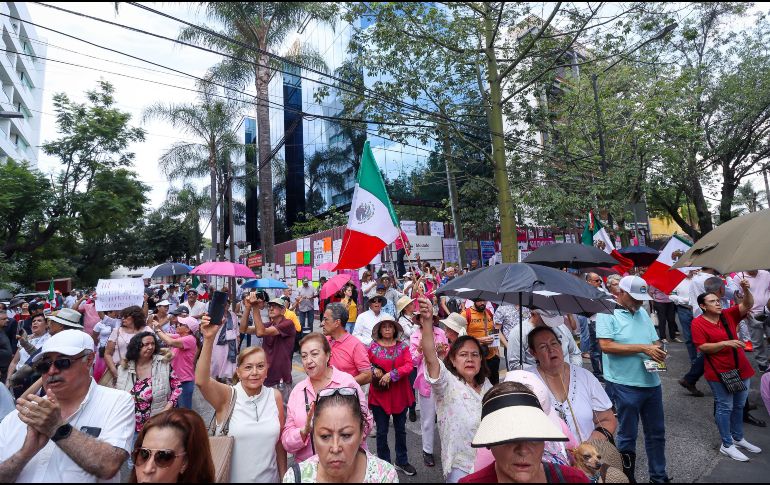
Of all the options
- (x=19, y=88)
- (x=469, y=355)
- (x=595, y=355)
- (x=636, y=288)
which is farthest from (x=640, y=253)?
(x=19, y=88)

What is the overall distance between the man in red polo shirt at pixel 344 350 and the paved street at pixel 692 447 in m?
1.22

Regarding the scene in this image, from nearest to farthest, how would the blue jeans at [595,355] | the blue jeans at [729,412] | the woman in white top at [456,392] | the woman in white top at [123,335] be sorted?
the woman in white top at [456,392] < the blue jeans at [729,412] < the woman in white top at [123,335] < the blue jeans at [595,355]

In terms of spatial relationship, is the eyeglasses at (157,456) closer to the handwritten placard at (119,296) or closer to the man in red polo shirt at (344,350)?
the man in red polo shirt at (344,350)

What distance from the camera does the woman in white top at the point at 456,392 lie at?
3.01 meters

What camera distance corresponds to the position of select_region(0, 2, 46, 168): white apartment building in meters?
29.8

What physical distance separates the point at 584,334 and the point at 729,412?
340cm

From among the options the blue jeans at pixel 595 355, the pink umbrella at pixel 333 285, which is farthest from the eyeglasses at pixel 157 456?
the pink umbrella at pixel 333 285

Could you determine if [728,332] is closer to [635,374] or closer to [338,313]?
[635,374]

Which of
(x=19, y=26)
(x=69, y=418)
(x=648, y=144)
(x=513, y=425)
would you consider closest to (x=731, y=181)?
(x=648, y=144)

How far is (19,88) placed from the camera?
114 ft

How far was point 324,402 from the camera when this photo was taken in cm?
232

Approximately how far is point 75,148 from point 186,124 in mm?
7073

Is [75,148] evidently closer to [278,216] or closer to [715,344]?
[278,216]

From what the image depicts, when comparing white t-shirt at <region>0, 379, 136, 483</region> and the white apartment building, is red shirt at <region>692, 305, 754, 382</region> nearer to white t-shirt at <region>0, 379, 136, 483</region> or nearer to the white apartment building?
white t-shirt at <region>0, 379, 136, 483</region>
